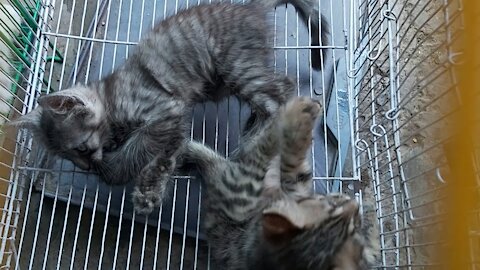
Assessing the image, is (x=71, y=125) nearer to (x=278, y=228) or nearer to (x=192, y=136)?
(x=192, y=136)

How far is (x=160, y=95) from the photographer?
5.84 feet

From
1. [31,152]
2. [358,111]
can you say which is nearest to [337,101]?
[358,111]

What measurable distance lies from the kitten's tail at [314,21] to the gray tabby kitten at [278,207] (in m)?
0.44

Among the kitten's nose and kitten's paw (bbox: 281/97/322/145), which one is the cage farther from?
kitten's paw (bbox: 281/97/322/145)

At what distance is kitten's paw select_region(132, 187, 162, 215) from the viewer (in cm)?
171

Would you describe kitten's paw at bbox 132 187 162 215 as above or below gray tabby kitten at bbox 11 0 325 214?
below

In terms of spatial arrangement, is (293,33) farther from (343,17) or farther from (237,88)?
(237,88)

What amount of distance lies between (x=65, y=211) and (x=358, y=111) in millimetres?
968

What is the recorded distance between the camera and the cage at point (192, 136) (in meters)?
1.73

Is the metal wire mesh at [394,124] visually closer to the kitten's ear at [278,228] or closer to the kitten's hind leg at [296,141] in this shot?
the kitten's hind leg at [296,141]

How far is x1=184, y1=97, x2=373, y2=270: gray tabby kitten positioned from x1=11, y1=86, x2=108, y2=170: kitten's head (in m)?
0.26

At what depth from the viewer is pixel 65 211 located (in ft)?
6.12

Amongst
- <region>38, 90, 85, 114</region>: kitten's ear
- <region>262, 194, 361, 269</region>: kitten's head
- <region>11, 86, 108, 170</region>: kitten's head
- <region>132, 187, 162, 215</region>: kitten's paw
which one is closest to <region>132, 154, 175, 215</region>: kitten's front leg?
<region>132, 187, 162, 215</region>: kitten's paw

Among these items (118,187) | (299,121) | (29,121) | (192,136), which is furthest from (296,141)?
(29,121)
